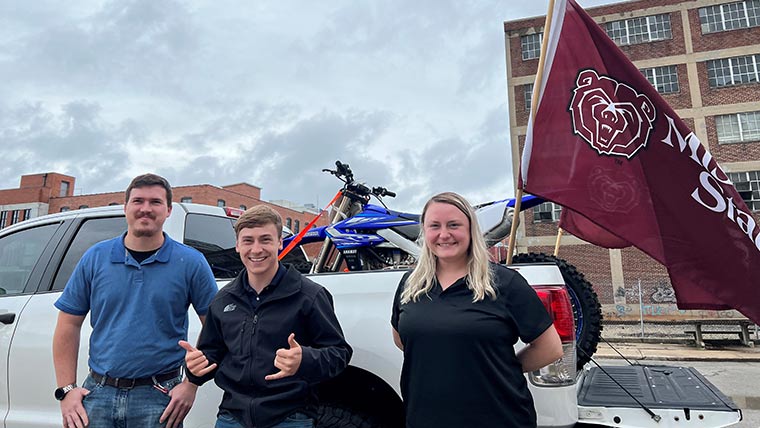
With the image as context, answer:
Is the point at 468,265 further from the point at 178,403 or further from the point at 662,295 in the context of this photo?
the point at 662,295

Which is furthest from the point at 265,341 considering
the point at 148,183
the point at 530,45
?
the point at 530,45

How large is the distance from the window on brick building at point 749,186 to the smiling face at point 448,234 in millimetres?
28111

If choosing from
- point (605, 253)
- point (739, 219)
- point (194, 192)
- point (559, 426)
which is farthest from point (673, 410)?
point (194, 192)

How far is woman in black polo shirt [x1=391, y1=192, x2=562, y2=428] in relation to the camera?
6.20ft

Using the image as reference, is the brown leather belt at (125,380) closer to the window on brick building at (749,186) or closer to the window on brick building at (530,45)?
the window on brick building at (749,186)

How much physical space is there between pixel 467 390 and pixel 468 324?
0.24 meters

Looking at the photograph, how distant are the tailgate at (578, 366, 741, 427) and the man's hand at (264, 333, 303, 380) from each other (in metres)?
1.42

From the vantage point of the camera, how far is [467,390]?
188cm

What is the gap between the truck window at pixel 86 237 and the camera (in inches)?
135

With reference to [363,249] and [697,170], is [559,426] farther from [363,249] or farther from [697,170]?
[363,249]

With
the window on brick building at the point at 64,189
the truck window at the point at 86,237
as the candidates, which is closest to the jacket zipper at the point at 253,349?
the truck window at the point at 86,237

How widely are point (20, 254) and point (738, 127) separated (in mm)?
30467

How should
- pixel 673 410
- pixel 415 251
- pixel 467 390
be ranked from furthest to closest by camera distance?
pixel 415 251
pixel 673 410
pixel 467 390

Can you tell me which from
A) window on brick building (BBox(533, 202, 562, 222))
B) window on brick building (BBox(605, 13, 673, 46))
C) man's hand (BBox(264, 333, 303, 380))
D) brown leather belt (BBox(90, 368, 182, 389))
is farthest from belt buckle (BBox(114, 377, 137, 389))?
window on brick building (BBox(605, 13, 673, 46))
